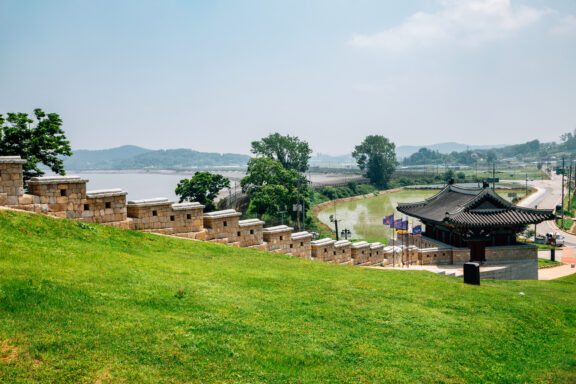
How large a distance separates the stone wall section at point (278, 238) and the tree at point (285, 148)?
51.1 metres

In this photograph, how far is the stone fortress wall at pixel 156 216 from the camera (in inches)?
403

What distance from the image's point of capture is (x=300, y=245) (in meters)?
15.9

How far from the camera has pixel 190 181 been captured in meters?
43.5

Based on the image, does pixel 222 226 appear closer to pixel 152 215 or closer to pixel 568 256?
pixel 152 215

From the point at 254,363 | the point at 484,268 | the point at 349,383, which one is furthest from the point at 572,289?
the point at 254,363

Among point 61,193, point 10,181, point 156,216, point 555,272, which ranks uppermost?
point 10,181

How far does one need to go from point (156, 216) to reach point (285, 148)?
55546 mm

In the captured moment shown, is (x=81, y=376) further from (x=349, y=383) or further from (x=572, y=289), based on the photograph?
(x=572, y=289)

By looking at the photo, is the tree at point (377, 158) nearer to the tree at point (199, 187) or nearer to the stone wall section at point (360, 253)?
the tree at point (199, 187)

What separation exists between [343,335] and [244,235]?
27.0 ft

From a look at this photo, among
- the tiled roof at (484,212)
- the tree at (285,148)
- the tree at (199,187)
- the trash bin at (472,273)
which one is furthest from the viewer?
the tree at (285,148)

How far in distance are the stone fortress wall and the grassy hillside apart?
1181 mm

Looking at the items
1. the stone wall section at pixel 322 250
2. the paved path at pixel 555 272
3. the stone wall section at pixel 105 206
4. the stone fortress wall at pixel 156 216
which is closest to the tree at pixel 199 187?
the stone fortress wall at pixel 156 216

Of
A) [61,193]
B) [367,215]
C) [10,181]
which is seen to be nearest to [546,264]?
[61,193]
